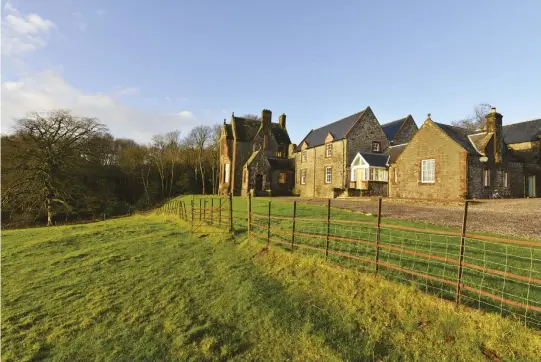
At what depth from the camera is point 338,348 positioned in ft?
14.2

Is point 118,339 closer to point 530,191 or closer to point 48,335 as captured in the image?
point 48,335

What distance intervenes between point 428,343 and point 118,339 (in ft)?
17.1

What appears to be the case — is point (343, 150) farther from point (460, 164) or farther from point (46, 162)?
point (46, 162)

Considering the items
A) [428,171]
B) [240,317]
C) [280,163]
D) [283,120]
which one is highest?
[283,120]

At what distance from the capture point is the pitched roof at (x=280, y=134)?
42.7m

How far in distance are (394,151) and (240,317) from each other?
2865cm

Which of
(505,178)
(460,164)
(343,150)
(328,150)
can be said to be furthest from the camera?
(328,150)

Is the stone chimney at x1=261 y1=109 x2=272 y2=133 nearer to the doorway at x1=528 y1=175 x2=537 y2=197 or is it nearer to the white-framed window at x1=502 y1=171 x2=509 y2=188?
the white-framed window at x1=502 y1=171 x2=509 y2=188

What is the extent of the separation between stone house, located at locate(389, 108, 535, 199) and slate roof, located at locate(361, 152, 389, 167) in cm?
313

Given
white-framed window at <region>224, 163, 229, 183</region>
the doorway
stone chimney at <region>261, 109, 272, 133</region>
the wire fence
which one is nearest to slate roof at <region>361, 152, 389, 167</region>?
the doorway

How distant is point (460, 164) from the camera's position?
20.9 m

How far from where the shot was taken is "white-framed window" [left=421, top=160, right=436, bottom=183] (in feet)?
75.4

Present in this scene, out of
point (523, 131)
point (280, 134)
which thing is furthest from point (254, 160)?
point (523, 131)

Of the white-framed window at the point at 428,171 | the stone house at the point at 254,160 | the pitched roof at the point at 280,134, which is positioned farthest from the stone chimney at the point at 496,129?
the pitched roof at the point at 280,134
